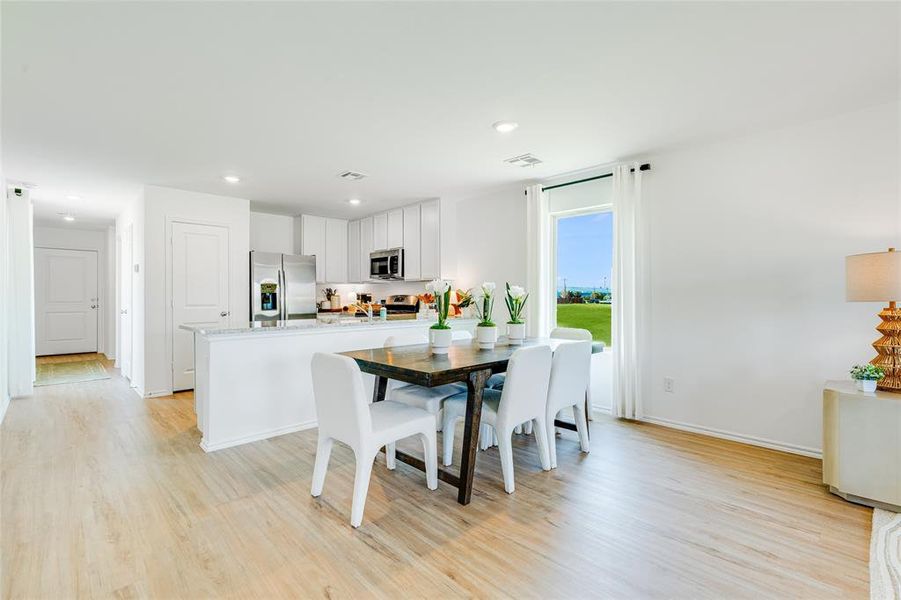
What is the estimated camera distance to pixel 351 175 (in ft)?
14.1

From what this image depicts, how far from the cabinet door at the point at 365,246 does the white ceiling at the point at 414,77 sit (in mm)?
2645

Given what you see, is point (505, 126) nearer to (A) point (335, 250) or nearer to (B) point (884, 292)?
(B) point (884, 292)

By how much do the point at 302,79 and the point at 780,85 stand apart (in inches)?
108

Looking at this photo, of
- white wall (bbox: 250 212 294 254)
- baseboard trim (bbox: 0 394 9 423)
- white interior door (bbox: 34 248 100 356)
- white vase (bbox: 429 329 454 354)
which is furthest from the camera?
white interior door (bbox: 34 248 100 356)

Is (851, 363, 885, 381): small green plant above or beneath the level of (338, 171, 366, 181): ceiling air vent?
beneath

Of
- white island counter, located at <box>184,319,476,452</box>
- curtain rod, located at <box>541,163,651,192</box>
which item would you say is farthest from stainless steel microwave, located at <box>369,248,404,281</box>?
curtain rod, located at <box>541,163,651,192</box>

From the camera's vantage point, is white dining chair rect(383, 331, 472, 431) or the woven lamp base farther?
white dining chair rect(383, 331, 472, 431)

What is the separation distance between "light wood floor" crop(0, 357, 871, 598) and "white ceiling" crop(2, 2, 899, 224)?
2327 mm

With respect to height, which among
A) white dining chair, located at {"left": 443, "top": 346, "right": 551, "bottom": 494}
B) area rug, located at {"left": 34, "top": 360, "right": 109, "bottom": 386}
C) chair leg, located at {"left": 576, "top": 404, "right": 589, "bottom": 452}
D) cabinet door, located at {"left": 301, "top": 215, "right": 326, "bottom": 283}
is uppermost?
cabinet door, located at {"left": 301, "top": 215, "right": 326, "bottom": 283}

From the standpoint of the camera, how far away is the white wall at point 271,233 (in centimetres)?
606

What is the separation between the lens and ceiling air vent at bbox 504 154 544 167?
3740 mm

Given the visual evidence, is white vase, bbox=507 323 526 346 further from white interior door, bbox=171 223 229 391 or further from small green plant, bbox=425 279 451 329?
white interior door, bbox=171 223 229 391

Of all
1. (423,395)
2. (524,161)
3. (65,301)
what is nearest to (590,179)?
(524,161)

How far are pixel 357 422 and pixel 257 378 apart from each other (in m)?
1.67
